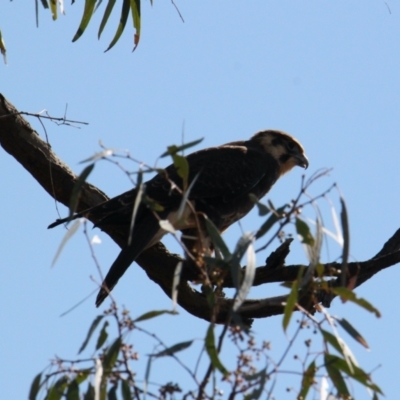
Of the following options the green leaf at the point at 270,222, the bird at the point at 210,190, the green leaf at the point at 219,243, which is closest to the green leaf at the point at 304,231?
the green leaf at the point at 270,222

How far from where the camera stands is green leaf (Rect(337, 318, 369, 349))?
225 cm

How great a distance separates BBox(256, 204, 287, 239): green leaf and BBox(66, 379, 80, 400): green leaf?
60 cm

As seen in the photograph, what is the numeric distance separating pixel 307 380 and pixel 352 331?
0.58 feet

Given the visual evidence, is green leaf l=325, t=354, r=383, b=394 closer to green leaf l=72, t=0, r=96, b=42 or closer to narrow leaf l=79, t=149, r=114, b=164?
narrow leaf l=79, t=149, r=114, b=164

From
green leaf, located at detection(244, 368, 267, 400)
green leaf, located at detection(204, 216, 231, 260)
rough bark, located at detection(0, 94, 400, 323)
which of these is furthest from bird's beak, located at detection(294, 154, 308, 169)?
green leaf, located at detection(244, 368, 267, 400)

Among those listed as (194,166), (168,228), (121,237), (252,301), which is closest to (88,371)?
(168,228)

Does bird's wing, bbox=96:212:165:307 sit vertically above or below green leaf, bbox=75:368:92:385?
above

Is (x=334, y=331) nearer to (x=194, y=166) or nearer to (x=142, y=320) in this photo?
(x=142, y=320)

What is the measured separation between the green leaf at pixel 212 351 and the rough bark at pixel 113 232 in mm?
1636

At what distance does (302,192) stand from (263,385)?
0.48 metres

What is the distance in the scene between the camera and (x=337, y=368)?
2.34m

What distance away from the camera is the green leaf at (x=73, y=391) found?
228 cm

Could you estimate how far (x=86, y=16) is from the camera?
4.19m

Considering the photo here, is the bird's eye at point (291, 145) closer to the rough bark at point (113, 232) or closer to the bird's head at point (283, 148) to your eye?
the bird's head at point (283, 148)
